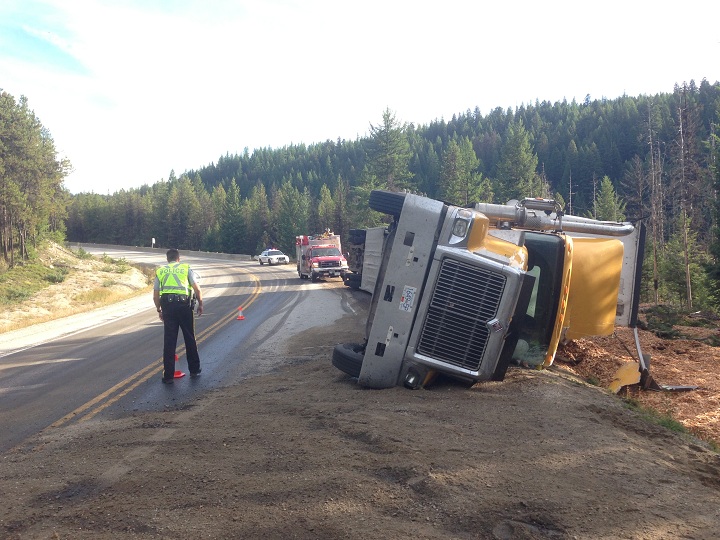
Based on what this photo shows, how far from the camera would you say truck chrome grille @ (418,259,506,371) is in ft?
20.1

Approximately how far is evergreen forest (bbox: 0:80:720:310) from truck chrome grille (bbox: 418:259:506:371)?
15543mm

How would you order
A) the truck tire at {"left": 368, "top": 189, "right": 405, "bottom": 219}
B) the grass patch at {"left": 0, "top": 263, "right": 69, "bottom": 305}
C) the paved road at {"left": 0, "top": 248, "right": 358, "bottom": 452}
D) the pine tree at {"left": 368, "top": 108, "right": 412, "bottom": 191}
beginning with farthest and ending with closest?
the pine tree at {"left": 368, "top": 108, "right": 412, "bottom": 191} → the grass patch at {"left": 0, "top": 263, "right": 69, "bottom": 305} → the paved road at {"left": 0, "top": 248, "right": 358, "bottom": 452} → the truck tire at {"left": 368, "top": 189, "right": 405, "bottom": 219}

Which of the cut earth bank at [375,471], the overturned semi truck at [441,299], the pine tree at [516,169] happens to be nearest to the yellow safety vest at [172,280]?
the cut earth bank at [375,471]

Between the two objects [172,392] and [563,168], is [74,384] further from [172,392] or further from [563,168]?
[563,168]

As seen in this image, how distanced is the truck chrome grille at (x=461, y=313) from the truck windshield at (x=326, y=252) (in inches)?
1064

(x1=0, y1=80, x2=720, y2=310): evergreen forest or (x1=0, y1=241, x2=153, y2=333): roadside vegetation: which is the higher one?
(x1=0, y1=80, x2=720, y2=310): evergreen forest

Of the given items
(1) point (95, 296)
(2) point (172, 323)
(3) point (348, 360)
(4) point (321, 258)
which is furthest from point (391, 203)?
(1) point (95, 296)

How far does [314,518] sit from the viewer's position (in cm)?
352

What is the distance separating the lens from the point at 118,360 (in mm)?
10914

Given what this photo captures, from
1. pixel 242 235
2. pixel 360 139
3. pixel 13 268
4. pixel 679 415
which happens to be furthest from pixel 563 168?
pixel 679 415

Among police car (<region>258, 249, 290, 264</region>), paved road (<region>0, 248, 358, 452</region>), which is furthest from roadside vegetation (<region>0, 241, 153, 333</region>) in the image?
police car (<region>258, 249, 290, 264</region>)

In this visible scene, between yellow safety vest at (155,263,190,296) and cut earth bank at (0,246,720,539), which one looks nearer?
cut earth bank at (0,246,720,539)

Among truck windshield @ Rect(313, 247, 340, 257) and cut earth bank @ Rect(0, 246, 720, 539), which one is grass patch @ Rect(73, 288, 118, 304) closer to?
truck windshield @ Rect(313, 247, 340, 257)

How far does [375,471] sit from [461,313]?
2.46m
